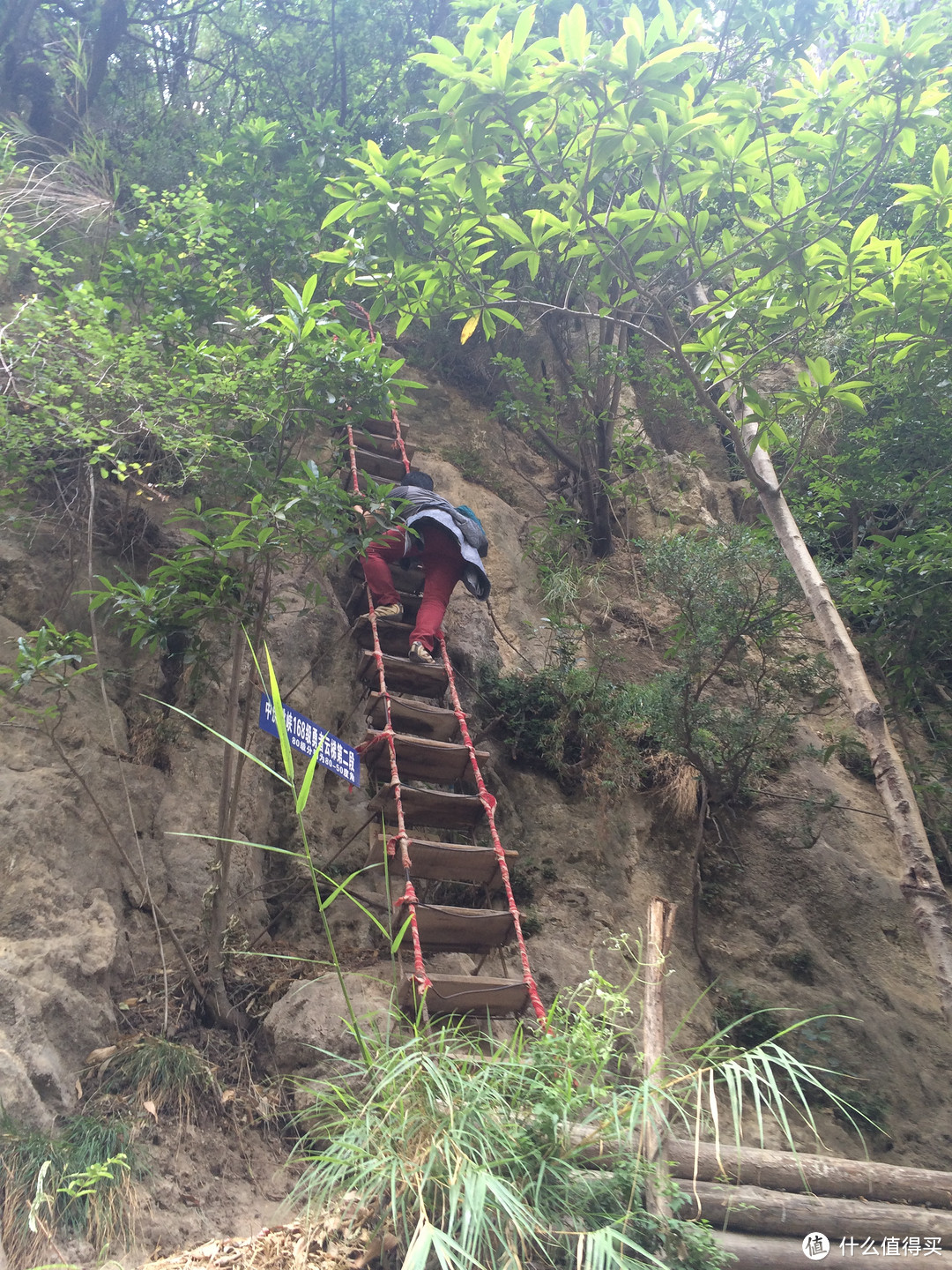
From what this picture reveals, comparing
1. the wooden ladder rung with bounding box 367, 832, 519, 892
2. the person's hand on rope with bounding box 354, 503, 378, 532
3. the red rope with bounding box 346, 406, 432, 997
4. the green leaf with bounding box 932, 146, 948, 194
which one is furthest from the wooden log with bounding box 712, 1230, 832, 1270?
the green leaf with bounding box 932, 146, 948, 194

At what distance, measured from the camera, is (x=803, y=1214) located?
2742 millimetres

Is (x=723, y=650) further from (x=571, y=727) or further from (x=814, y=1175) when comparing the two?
(x=814, y=1175)

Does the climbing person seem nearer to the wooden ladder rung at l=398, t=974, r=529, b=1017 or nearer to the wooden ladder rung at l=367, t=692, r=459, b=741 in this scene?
the wooden ladder rung at l=367, t=692, r=459, b=741

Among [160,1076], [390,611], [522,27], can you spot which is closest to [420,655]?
[390,611]

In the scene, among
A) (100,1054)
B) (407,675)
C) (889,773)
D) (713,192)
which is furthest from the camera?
(407,675)

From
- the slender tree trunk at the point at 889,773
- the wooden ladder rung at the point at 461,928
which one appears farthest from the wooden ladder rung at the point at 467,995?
the slender tree trunk at the point at 889,773

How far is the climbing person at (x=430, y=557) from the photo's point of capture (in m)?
4.98

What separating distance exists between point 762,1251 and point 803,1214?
210 millimetres

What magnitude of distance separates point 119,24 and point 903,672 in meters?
8.27

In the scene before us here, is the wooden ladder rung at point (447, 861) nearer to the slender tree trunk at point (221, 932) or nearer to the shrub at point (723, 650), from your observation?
the slender tree trunk at point (221, 932)

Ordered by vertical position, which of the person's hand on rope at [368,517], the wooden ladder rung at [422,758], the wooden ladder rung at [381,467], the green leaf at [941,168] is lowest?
the wooden ladder rung at [422,758]

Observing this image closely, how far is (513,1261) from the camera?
1.96 m

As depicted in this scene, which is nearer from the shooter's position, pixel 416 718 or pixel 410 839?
pixel 410 839

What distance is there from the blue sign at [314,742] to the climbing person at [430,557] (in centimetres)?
149
